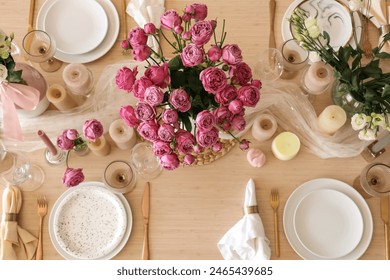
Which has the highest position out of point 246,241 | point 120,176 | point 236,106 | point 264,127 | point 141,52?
point 141,52

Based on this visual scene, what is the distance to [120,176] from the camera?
1245 mm

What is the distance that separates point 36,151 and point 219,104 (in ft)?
2.16

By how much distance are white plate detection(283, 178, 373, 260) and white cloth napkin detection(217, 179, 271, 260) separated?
8 cm

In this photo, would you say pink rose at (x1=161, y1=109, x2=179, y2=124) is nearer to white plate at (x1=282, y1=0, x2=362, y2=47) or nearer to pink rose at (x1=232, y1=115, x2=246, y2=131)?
pink rose at (x1=232, y1=115, x2=246, y2=131)

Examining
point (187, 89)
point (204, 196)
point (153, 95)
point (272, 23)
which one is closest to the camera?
point (153, 95)

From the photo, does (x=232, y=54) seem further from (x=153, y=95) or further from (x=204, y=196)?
(x=204, y=196)

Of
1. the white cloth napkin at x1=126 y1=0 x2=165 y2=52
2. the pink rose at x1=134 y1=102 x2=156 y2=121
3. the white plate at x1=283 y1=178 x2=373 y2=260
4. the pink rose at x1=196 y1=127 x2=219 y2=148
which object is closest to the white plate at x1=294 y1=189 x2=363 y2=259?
the white plate at x1=283 y1=178 x2=373 y2=260

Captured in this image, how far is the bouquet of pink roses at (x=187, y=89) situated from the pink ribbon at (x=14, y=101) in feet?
1.25

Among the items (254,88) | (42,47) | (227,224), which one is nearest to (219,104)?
(254,88)

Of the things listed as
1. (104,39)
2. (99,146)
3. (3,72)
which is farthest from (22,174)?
(104,39)

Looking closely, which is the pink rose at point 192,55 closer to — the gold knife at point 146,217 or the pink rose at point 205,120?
the pink rose at point 205,120

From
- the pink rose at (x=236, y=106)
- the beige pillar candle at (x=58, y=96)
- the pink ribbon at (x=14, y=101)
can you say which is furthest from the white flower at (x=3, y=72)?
the pink rose at (x=236, y=106)

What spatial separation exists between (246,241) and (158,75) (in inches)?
22.8
